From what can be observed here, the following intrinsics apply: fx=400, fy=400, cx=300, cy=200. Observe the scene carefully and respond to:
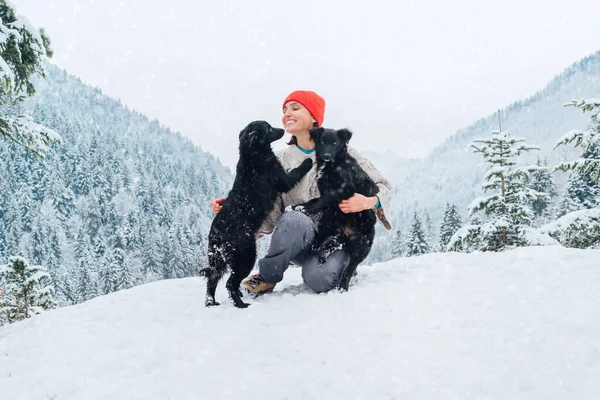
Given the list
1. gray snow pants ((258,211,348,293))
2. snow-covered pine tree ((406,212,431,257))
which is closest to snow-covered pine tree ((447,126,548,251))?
gray snow pants ((258,211,348,293))

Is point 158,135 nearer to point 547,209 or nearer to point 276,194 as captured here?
point 547,209

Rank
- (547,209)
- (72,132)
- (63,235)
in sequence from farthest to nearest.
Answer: (72,132), (63,235), (547,209)

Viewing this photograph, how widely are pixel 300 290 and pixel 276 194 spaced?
0.95 m

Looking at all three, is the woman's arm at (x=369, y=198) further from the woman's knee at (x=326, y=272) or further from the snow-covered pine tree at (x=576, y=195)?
the snow-covered pine tree at (x=576, y=195)

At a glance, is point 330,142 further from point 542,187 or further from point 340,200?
point 542,187

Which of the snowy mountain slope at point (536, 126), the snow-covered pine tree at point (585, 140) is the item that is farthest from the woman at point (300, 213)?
the snowy mountain slope at point (536, 126)

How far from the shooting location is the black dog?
10.8 feet

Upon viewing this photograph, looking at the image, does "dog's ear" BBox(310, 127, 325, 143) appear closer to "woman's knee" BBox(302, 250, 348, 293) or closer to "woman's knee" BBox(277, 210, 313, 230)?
"woman's knee" BBox(277, 210, 313, 230)

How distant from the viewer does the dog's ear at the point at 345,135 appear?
358cm

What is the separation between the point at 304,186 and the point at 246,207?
2.55ft

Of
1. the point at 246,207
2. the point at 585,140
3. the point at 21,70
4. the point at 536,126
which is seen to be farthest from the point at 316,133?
the point at 536,126

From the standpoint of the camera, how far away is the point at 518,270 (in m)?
3.61

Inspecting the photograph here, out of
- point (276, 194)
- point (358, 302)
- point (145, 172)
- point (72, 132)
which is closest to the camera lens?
A: point (358, 302)

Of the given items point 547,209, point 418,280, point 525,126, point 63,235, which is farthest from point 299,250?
point 525,126
